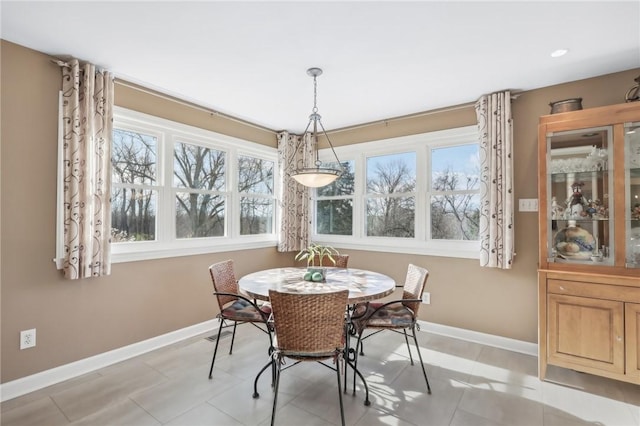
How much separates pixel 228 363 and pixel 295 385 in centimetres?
71

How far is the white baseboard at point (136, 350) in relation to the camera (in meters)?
2.22

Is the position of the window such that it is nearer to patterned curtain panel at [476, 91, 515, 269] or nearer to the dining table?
the dining table

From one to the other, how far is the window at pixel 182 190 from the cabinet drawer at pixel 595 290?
10.5ft

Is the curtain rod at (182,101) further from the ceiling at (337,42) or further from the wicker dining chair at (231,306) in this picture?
the wicker dining chair at (231,306)

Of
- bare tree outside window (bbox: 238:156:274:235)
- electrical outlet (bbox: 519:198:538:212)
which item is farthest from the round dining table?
electrical outlet (bbox: 519:198:538:212)

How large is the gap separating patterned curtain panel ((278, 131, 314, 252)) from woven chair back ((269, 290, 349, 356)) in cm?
253

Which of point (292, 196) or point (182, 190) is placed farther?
point (292, 196)

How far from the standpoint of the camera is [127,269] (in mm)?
2820

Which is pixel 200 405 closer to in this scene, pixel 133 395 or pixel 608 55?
pixel 133 395

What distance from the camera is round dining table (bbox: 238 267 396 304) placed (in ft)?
6.93

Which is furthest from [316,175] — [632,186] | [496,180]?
[632,186]

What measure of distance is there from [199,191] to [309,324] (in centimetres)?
235

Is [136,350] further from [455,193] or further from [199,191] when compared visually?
[455,193]

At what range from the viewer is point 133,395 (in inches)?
86.5
